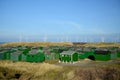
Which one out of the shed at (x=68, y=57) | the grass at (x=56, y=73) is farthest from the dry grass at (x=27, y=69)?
the shed at (x=68, y=57)

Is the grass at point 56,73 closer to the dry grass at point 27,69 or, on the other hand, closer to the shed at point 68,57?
the dry grass at point 27,69

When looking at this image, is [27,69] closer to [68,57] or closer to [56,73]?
[56,73]

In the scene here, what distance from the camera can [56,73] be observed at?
30.8 meters

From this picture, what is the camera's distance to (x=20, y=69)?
3447 cm

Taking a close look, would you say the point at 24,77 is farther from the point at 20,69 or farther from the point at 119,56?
the point at 119,56

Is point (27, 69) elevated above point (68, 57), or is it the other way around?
point (68, 57)

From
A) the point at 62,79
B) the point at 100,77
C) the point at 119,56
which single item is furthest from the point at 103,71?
the point at 119,56

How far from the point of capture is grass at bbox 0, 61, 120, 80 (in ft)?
93.4

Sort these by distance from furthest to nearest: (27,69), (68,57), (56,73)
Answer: (68,57) < (27,69) < (56,73)

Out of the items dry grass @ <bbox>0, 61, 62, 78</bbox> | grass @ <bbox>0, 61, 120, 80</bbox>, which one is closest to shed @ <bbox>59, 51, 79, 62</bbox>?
dry grass @ <bbox>0, 61, 62, 78</bbox>

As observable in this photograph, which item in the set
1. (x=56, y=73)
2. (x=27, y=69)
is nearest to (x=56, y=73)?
(x=56, y=73)

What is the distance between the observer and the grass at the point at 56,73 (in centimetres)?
2846

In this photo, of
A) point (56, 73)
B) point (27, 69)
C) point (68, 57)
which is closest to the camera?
point (56, 73)

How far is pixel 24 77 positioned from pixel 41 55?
1375 centimetres
